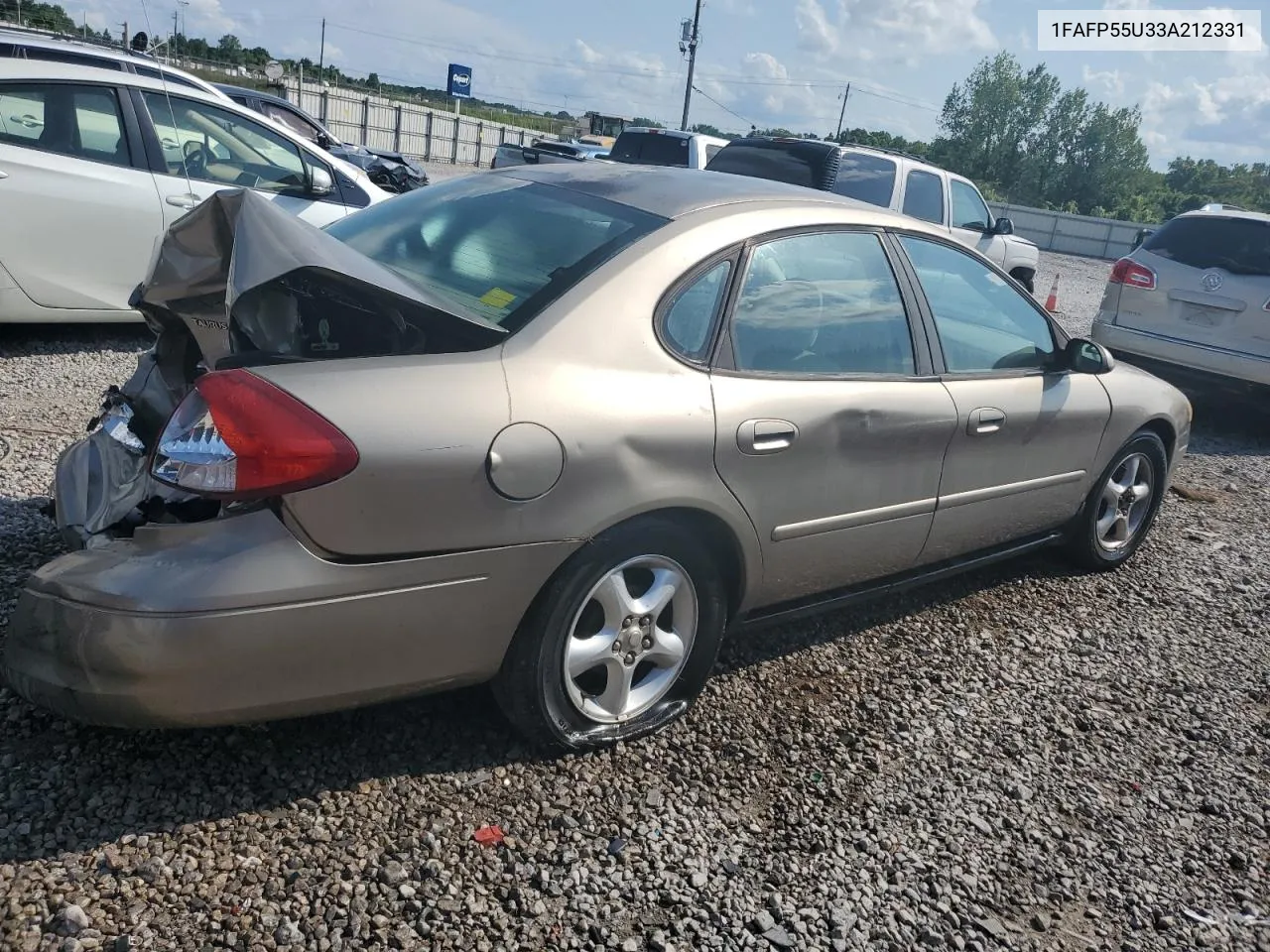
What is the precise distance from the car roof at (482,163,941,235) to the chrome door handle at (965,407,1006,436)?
690 mm

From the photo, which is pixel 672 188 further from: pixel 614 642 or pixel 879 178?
pixel 879 178

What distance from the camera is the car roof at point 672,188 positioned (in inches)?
127

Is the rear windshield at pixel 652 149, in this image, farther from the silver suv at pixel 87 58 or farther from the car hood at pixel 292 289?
the car hood at pixel 292 289

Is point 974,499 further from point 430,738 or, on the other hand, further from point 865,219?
point 430,738

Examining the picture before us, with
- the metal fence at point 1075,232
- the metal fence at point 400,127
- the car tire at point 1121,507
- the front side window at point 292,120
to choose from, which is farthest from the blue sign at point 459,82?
the car tire at point 1121,507

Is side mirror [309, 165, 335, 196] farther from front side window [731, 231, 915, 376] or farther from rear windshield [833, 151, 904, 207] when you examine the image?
rear windshield [833, 151, 904, 207]

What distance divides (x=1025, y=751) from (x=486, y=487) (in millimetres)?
2020

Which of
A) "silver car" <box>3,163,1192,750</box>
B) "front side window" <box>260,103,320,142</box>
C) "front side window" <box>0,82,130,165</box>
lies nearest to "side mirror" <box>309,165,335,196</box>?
"front side window" <box>0,82,130,165</box>

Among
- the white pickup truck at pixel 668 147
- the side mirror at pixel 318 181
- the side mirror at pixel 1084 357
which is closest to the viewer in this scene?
the side mirror at pixel 1084 357

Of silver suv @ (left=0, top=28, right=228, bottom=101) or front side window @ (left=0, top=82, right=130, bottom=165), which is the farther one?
silver suv @ (left=0, top=28, right=228, bottom=101)

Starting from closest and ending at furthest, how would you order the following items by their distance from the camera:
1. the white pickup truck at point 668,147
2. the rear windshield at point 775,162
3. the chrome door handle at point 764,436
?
the chrome door handle at point 764,436 → the rear windshield at point 775,162 → the white pickup truck at point 668,147

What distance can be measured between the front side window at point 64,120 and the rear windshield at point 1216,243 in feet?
25.6

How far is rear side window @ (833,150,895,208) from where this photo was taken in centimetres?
990

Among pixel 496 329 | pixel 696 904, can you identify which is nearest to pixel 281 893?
pixel 696 904
